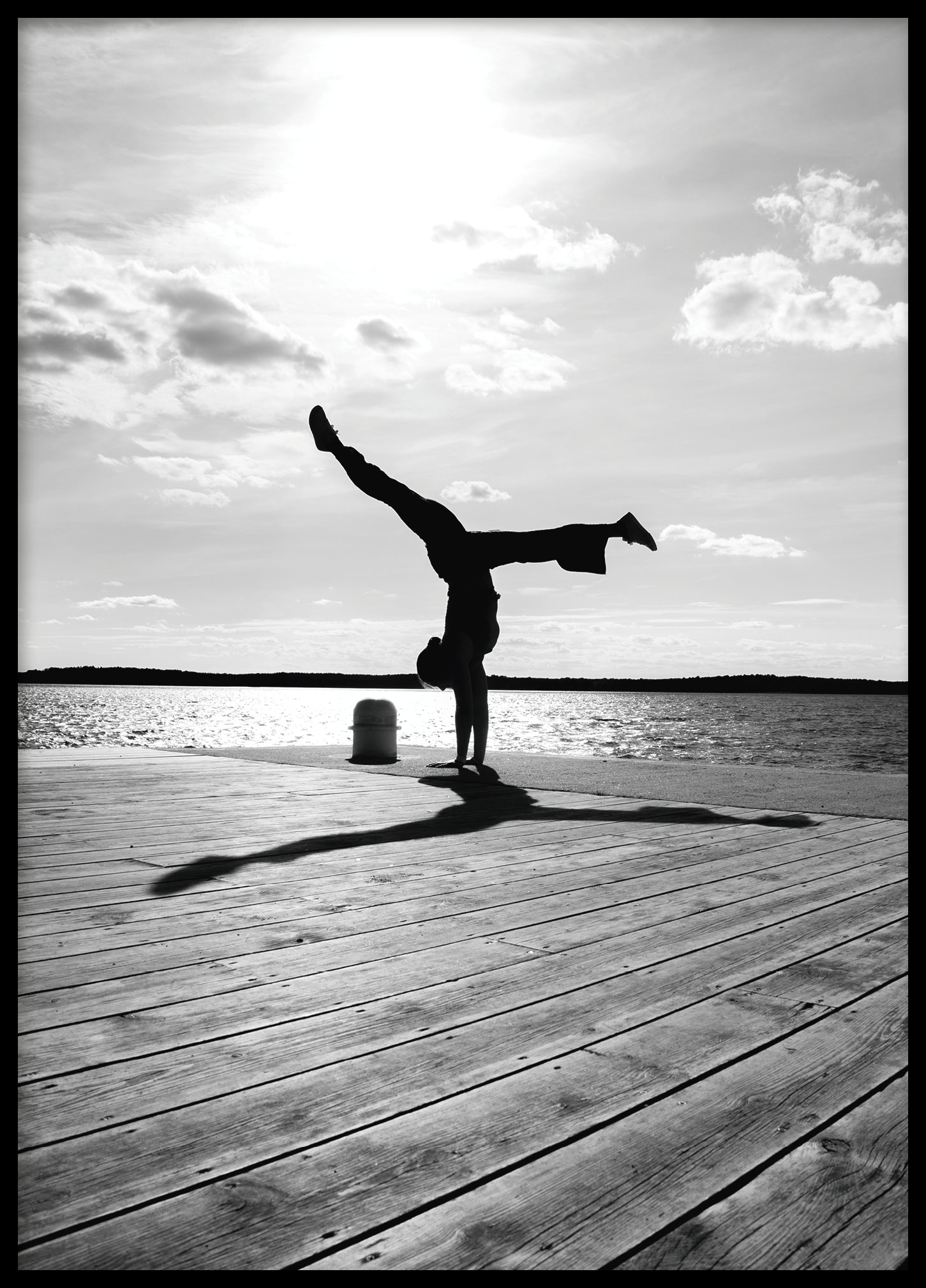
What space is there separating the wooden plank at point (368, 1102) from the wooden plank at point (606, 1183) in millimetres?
55

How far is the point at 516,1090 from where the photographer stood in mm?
1815

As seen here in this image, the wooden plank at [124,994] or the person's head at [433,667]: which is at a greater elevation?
the person's head at [433,667]

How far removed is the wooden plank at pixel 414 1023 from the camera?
1763mm

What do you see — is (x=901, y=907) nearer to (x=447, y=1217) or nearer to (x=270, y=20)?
(x=447, y=1217)

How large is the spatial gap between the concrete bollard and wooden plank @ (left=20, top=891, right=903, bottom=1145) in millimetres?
5970

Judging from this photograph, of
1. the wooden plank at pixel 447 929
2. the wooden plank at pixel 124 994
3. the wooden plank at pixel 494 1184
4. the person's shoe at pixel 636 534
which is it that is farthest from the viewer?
the person's shoe at pixel 636 534

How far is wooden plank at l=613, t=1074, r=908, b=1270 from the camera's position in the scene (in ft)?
4.32

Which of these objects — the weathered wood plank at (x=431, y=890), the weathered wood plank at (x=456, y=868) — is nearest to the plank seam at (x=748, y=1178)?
the weathered wood plank at (x=431, y=890)

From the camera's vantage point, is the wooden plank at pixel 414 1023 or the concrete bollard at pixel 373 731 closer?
the wooden plank at pixel 414 1023

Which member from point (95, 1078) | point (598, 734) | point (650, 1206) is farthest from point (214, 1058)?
→ point (598, 734)

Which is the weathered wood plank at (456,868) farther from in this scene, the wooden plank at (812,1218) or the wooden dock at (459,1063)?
the wooden plank at (812,1218)

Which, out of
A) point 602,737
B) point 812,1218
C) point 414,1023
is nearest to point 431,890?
point 414,1023

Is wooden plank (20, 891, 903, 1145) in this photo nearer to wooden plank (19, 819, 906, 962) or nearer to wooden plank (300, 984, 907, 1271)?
wooden plank (300, 984, 907, 1271)
